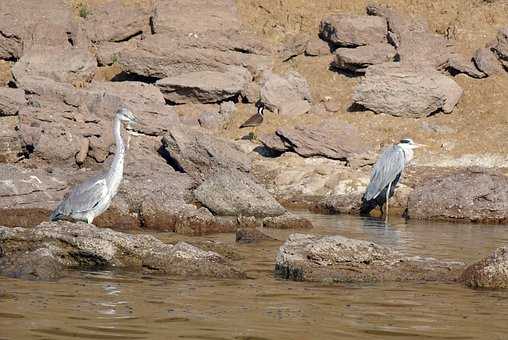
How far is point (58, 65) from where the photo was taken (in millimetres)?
26078

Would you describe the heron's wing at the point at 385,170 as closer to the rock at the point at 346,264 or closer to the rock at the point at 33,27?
the rock at the point at 346,264

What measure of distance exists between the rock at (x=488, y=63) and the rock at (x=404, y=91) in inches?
80.1

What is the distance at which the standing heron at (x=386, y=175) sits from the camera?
19.2 metres

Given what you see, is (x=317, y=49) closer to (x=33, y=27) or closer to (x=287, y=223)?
(x=33, y=27)

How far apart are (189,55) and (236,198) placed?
10.1 m

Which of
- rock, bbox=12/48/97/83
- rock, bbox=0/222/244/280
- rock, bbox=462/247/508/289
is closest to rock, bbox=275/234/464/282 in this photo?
rock, bbox=462/247/508/289

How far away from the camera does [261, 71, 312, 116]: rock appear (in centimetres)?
2508

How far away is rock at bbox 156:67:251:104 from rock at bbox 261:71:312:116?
73cm

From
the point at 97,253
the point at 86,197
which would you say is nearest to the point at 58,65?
the point at 86,197

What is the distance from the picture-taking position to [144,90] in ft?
80.7

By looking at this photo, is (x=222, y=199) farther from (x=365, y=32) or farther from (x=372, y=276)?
(x=365, y=32)

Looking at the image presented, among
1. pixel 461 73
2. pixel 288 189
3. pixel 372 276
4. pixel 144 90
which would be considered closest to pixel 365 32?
pixel 461 73

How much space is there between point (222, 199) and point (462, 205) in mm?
4099

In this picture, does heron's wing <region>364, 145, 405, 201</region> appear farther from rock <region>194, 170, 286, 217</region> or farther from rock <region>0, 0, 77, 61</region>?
rock <region>0, 0, 77, 61</region>
